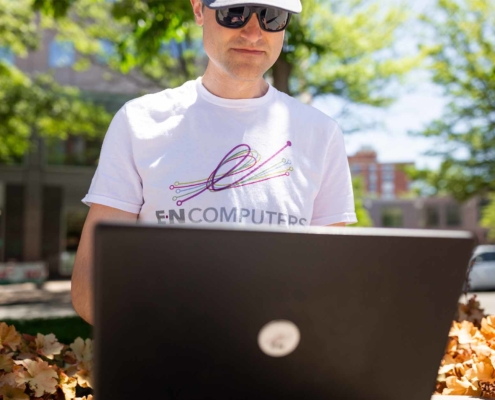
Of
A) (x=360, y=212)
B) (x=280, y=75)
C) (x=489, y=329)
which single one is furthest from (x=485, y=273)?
(x=489, y=329)

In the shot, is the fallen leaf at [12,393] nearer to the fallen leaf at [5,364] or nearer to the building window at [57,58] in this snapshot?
the fallen leaf at [5,364]

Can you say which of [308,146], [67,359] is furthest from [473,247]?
[67,359]

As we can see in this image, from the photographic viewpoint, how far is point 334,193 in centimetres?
175

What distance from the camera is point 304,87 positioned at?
41.8 feet

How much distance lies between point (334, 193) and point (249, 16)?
56cm

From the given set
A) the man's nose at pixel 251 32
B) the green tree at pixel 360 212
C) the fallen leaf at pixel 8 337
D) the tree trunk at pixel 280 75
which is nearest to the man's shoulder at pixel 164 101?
the man's nose at pixel 251 32

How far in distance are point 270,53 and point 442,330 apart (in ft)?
3.05

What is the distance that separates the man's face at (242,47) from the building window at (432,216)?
61104mm

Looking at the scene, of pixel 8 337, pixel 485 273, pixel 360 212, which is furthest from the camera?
pixel 360 212

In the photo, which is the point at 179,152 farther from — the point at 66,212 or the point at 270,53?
the point at 66,212

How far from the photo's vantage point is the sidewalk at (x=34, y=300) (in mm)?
10750

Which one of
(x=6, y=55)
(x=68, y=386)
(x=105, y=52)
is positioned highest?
(x=6, y=55)

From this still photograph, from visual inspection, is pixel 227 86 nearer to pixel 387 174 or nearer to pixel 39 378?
pixel 39 378

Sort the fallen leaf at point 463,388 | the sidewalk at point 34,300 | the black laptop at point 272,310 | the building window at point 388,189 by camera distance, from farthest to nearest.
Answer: the building window at point 388,189, the sidewalk at point 34,300, the fallen leaf at point 463,388, the black laptop at point 272,310
